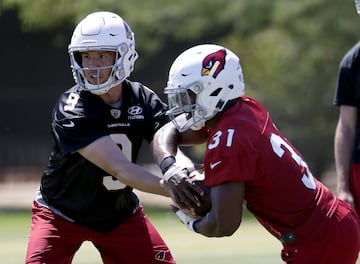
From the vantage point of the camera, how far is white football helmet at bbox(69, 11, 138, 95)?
614 centimetres

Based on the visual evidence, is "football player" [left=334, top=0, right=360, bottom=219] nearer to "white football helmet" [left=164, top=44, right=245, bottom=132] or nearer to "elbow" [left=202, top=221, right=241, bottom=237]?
"white football helmet" [left=164, top=44, right=245, bottom=132]

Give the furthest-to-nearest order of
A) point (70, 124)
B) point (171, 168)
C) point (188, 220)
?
point (70, 124) < point (171, 168) < point (188, 220)

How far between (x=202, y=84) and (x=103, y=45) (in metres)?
1.23

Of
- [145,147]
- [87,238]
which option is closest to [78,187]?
[87,238]

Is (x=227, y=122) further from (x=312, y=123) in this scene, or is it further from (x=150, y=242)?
(x=312, y=123)

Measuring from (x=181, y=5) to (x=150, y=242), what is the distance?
1369cm

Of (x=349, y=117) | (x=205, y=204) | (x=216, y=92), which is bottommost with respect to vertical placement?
(x=205, y=204)

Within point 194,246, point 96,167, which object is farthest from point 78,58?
point 194,246

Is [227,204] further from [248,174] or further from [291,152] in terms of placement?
[291,152]

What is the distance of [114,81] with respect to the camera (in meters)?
6.18

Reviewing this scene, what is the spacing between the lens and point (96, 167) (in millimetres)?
6312

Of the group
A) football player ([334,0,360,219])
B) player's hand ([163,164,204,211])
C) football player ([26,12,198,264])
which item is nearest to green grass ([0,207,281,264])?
football player ([334,0,360,219])

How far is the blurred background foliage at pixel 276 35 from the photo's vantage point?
1858cm

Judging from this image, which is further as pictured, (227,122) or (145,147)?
(145,147)
